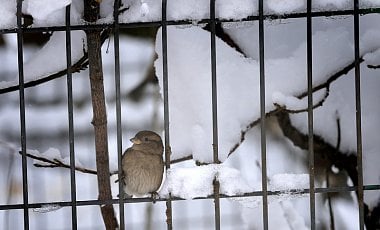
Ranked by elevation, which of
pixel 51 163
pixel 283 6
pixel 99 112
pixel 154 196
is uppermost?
pixel 283 6

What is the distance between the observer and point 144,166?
73.8 inches

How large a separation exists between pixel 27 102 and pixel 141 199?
2.18ft

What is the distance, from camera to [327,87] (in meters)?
2.06

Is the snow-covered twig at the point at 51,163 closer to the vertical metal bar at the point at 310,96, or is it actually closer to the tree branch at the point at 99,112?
the tree branch at the point at 99,112

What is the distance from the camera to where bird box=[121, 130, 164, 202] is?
188 centimetres

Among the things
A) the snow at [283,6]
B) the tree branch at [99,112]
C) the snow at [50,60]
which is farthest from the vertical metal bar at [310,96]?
the snow at [50,60]

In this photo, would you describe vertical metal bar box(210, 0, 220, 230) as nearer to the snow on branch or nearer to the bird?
the bird

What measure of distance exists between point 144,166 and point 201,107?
1.04ft

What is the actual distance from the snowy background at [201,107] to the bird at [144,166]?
8 centimetres

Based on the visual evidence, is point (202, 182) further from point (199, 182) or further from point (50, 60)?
point (50, 60)

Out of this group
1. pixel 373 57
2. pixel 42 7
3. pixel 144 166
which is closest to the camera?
pixel 42 7

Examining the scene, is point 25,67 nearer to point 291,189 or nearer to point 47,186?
point 47,186

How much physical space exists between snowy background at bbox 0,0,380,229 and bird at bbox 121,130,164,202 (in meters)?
0.08

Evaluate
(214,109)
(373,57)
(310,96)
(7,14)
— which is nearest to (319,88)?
(373,57)
